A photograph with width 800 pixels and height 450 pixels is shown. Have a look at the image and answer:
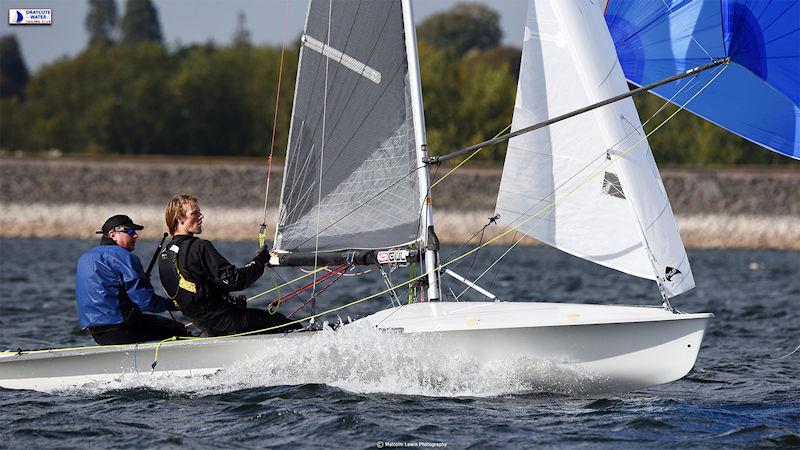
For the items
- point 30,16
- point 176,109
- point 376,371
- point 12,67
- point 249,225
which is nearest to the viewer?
point 376,371

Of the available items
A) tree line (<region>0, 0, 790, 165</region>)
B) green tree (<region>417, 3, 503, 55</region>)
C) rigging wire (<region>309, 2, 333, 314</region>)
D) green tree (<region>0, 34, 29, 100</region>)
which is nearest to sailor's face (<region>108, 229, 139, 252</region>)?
rigging wire (<region>309, 2, 333, 314</region>)

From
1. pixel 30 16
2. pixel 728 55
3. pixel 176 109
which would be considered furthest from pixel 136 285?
pixel 176 109

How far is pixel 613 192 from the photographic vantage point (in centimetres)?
807

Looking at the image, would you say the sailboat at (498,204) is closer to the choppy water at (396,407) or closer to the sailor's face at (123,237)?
the choppy water at (396,407)

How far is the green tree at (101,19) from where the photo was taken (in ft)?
368

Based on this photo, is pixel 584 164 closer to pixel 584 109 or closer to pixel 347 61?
pixel 584 109

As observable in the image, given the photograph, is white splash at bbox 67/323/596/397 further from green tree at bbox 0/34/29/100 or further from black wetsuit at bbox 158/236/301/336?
green tree at bbox 0/34/29/100

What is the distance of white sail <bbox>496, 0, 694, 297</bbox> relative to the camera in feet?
26.1

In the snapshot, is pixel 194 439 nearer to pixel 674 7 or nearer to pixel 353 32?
pixel 353 32

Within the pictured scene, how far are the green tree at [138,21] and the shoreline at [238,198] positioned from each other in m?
73.3

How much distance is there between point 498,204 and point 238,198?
2871 centimetres

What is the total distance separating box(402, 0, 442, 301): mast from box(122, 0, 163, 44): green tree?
103 m

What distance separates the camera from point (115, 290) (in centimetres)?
805

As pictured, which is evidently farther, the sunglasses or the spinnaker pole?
the sunglasses
